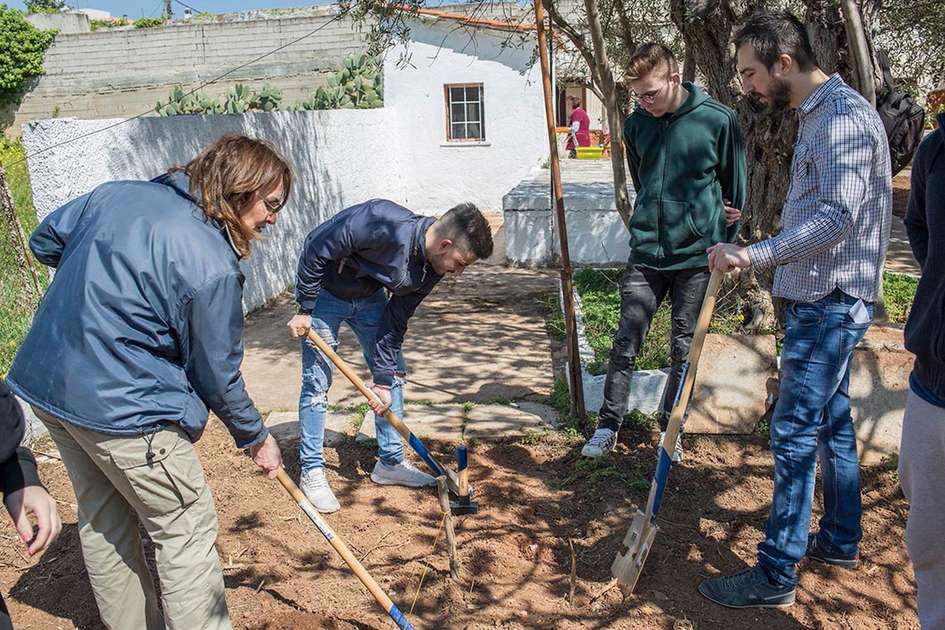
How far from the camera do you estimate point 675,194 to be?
3.79 meters

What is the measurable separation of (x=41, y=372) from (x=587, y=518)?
241cm

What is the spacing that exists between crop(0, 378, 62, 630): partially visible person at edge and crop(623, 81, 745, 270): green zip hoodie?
2809 millimetres

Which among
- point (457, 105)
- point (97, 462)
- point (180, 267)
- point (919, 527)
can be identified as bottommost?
point (919, 527)

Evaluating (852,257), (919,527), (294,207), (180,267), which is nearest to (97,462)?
(180,267)

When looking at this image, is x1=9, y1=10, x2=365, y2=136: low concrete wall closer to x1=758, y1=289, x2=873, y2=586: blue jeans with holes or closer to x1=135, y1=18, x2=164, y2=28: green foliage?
x1=135, y1=18, x2=164, y2=28: green foliage

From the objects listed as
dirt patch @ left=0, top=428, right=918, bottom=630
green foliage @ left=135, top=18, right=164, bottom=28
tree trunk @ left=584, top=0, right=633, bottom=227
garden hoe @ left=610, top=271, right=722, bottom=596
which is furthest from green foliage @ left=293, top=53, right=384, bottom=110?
green foliage @ left=135, top=18, right=164, bottom=28

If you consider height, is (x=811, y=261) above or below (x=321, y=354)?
above

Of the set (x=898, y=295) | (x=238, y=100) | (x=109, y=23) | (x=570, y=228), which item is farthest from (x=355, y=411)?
(x=109, y=23)

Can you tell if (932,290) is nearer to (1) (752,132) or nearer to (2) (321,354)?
(2) (321,354)

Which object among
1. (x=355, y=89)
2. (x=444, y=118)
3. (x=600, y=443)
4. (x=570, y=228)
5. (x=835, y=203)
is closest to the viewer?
(x=835, y=203)

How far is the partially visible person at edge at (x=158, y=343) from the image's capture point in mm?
2088

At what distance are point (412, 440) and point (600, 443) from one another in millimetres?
1041

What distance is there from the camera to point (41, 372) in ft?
7.07

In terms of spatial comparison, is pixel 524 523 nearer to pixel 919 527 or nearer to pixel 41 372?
pixel 919 527
